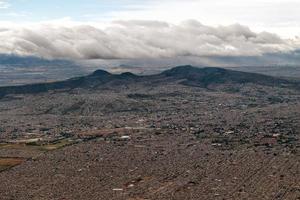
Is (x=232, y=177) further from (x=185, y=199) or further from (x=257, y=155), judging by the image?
A: (x=257, y=155)

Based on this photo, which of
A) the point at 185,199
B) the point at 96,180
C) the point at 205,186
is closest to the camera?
the point at 185,199


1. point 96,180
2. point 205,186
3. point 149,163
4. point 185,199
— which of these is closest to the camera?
point 185,199

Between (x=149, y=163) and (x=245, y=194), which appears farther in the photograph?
(x=149, y=163)

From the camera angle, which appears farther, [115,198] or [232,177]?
[232,177]

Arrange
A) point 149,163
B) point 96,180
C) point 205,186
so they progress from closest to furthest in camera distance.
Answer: point 205,186 < point 96,180 < point 149,163

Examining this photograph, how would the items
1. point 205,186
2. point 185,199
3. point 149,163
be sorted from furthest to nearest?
point 149,163 → point 205,186 → point 185,199

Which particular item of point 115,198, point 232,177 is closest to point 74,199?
point 115,198

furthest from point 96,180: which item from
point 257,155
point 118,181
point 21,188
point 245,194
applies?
point 257,155

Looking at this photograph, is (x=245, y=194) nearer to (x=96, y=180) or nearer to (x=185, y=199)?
(x=185, y=199)
